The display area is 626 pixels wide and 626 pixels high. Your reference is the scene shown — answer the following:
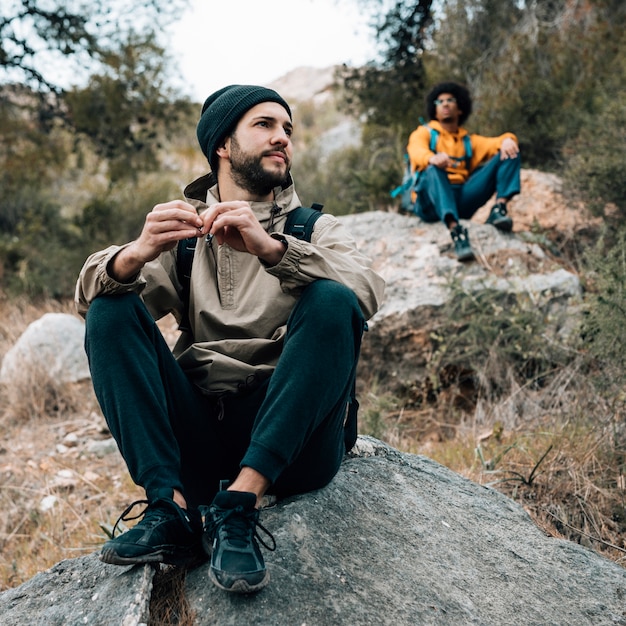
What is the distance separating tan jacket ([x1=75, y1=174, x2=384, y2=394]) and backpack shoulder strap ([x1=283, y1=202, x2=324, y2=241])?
0.02m

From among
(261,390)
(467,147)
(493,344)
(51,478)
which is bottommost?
(51,478)

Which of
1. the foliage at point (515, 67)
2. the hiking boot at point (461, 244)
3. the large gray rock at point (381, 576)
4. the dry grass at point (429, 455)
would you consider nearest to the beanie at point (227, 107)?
the large gray rock at point (381, 576)

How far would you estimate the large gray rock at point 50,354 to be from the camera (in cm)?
580

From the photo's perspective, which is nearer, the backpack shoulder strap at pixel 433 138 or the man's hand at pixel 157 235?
the man's hand at pixel 157 235

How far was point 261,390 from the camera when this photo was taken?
2.16m

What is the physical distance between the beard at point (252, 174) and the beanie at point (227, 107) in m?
0.09

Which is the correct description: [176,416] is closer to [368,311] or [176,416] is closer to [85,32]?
[368,311]

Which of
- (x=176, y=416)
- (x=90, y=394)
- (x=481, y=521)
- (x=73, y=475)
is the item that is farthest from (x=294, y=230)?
(x=90, y=394)

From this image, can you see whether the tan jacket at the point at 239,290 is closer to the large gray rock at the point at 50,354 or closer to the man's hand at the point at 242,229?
the man's hand at the point at 242,229

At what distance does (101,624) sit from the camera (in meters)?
1.73

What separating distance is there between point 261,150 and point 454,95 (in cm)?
381

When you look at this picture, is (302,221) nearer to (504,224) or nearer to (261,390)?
(261,390)

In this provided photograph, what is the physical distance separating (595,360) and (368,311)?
8.75ft

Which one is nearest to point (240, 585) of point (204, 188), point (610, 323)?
point (204, 188)
